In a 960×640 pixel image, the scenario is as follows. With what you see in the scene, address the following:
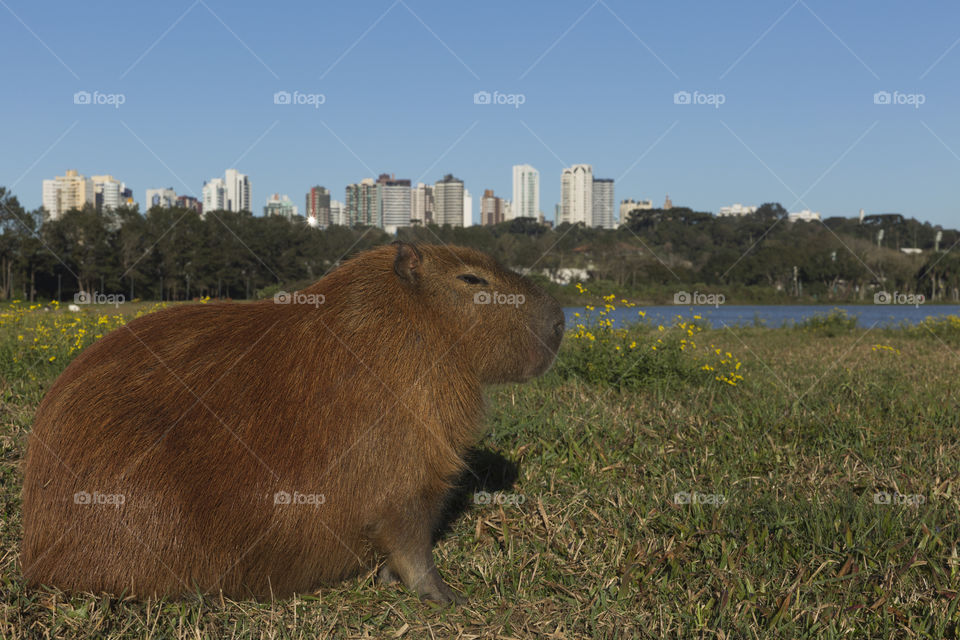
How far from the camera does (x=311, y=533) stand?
2072 millimetres

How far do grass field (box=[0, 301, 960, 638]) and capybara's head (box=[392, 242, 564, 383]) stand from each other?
747 millimetres

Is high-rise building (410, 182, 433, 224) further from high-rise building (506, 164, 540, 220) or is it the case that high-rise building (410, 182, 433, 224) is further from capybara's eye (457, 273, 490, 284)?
high-rise building (506, 164, 540, 220)

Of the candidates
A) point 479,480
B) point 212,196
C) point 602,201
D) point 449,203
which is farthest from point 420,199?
point 212,196

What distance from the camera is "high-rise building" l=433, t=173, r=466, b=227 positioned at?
9.94 meters

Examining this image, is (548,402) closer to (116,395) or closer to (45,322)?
(116,395)

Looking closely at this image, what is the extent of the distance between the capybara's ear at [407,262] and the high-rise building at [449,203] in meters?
Result: 7.13

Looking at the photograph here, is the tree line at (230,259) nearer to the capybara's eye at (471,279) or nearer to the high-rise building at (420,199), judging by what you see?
the high-rise building at (420,199)

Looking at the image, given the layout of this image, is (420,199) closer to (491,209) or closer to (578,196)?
(578,196)

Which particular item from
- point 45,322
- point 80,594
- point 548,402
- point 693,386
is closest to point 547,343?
point 80,594

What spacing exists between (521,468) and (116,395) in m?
1.97

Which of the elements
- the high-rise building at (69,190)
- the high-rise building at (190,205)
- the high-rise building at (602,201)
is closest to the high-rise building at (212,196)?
the high-rise building at (190,205)

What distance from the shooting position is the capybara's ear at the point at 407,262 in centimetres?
227

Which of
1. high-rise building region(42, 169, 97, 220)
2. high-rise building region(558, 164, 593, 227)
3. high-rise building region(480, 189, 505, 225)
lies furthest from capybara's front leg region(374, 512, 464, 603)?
high-rise building region(42, 169, 97, 220)

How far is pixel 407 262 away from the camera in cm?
229
